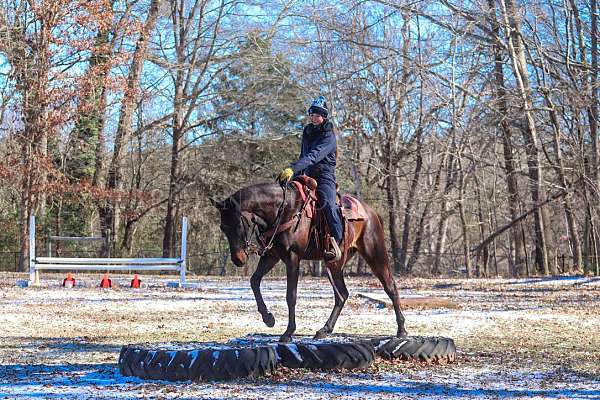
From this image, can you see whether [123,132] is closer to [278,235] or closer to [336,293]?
[336,293]

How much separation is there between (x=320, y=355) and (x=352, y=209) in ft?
6.86

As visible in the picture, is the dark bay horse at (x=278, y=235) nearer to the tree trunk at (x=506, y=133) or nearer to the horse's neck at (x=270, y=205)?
the horse's neck at (x=270, y=205)

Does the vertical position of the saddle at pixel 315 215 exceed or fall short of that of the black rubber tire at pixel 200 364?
it exceeds it

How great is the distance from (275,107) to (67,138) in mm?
9780

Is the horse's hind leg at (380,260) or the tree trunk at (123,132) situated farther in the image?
the tree trunk at (123,132)

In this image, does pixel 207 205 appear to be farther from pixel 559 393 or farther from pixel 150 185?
pixel 559 393

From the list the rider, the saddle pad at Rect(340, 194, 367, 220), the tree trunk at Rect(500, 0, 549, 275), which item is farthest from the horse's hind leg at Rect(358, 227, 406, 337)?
the tree trunk at Rect(500, 0, 549, 275)

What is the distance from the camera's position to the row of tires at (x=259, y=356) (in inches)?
310

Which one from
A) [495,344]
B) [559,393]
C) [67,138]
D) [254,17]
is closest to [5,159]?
[67,138]

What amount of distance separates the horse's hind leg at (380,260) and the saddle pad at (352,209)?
31 cm

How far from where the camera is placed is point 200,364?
7855mm

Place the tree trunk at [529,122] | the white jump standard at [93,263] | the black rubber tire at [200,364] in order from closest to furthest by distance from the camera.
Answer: the black rubber tire at [200,364] < the white jump standard at [93,263] < the tree trunk at [529,122]

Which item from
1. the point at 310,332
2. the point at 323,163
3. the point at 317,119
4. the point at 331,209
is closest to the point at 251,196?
the point at 331,209

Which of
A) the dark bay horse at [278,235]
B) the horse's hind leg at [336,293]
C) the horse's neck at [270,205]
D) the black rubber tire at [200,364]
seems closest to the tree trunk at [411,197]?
the horse's hind leg at [336,293]
